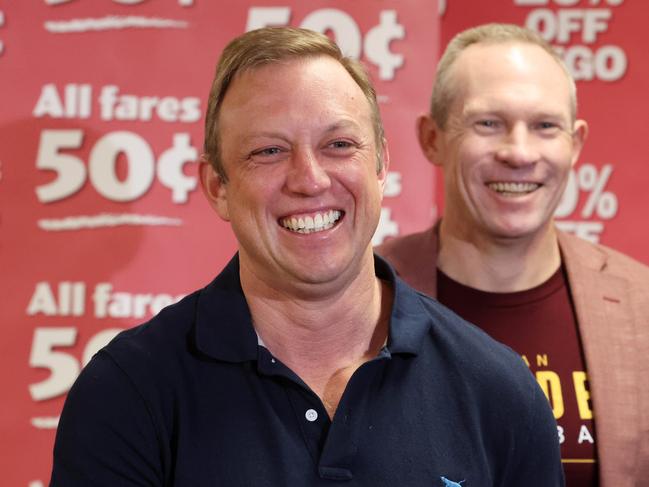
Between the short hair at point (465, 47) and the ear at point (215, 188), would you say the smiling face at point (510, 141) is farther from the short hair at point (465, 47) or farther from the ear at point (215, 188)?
the ear at point (215, 188)

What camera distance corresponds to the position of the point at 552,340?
2258 mm

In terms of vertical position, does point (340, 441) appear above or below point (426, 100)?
below

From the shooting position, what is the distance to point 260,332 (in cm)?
160

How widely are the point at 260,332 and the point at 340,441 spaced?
9.2 inches

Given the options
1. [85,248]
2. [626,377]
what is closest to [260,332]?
[626,377]

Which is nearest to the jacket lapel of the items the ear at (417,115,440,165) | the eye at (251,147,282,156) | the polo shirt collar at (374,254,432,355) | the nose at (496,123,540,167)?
the nose at (496,123,540,167)

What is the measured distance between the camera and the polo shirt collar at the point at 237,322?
1532mm

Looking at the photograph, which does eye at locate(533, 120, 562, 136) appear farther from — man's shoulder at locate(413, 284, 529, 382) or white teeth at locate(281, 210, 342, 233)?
white teeth at locate(281, 210, 342, 233)

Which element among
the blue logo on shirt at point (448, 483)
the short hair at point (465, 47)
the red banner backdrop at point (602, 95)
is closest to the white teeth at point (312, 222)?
the blue logo on shirt at point (448, 483)

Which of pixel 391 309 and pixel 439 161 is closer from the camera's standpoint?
pixel 391 309

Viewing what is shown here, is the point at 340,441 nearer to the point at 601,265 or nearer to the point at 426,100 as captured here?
the point at 601,265

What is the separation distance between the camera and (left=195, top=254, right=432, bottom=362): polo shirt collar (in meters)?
1.53

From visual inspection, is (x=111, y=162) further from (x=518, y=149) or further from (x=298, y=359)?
(x=298, y=359)

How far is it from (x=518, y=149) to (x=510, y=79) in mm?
173
